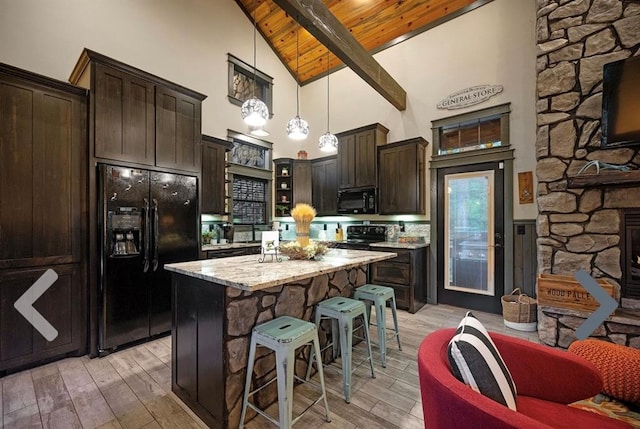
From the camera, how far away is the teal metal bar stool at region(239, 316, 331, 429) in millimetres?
1592

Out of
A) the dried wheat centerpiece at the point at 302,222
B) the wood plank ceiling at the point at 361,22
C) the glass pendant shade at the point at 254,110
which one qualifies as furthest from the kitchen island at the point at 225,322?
the wood plank ceiling at the point at 361,22

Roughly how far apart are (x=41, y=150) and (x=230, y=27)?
4.05 metres

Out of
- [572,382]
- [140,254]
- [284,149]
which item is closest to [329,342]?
[572,382]

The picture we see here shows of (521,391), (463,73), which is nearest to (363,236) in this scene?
(463,73)

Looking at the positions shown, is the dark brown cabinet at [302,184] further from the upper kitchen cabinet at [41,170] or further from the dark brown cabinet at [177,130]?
the upper kitchen cabinet at [41,170]

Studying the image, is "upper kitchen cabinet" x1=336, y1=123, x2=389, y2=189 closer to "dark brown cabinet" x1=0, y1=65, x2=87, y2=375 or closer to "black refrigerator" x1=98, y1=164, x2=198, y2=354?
"black refrigerator" x1=98, y1=164, x2=198, y2=354

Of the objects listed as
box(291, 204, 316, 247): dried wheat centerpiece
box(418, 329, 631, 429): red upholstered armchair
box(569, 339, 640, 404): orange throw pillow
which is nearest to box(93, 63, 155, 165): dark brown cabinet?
box(291, 204, 316, 247): dried wheat centerpiece

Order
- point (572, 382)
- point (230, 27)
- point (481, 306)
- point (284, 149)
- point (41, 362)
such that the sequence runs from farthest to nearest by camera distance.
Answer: point (284, 149) → point (230, 27) → point (481, 306) → point (41, 362) → point (572, 382)

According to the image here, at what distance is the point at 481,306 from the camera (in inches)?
160

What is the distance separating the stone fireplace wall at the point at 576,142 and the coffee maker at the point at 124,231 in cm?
440

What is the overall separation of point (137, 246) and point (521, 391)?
3.43 metres

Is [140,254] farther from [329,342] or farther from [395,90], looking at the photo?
[395,90]

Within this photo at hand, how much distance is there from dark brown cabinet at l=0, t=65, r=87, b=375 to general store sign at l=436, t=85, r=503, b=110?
4725 mm

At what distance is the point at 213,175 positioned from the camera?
4555 mm
